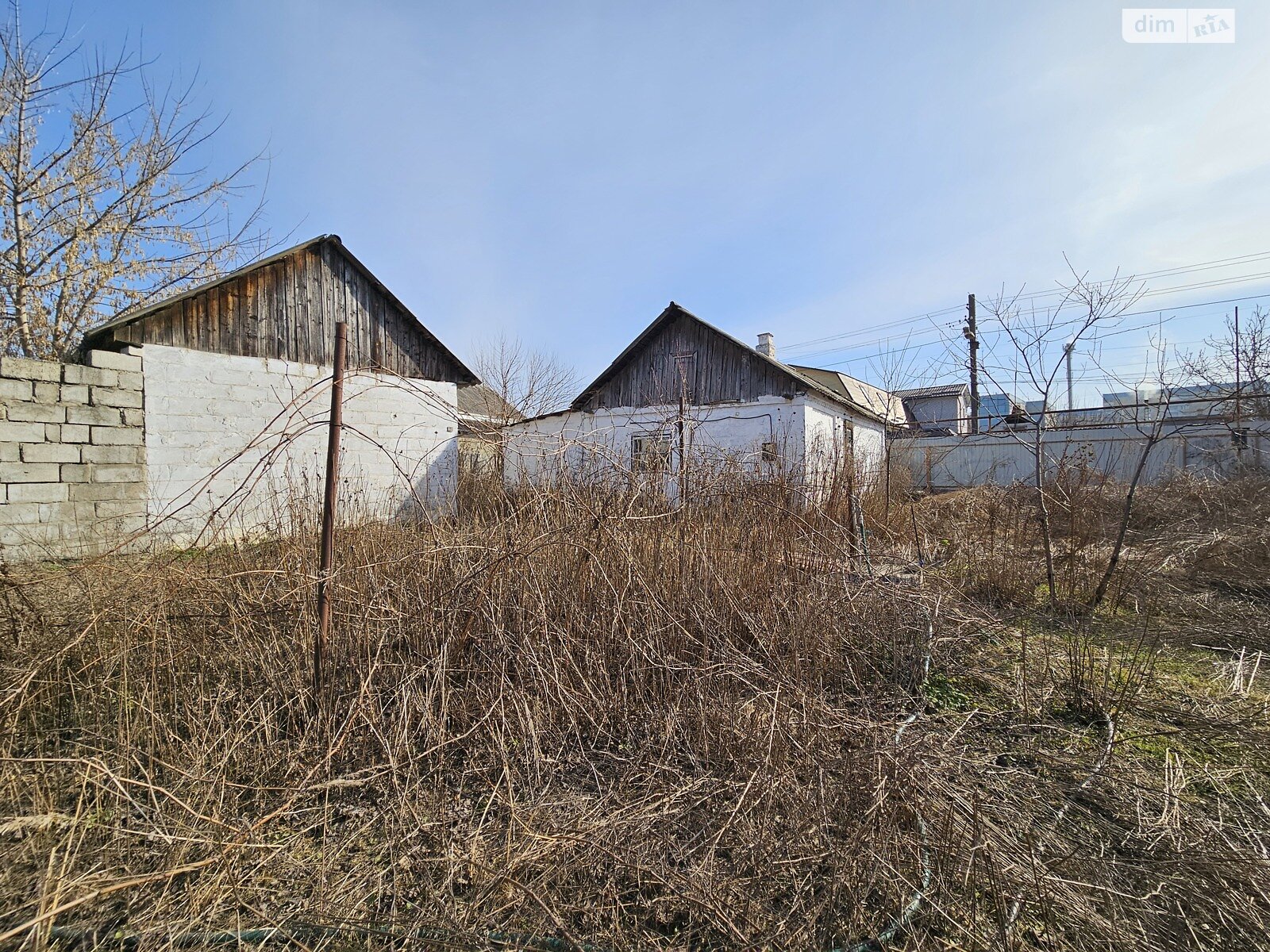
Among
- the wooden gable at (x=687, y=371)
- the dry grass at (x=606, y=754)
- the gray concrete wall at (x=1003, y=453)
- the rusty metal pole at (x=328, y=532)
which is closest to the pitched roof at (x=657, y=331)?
the wooden gable at (x=687, y=371)

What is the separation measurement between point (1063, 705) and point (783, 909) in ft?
8.63

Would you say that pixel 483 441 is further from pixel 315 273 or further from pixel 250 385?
pixel 315 273

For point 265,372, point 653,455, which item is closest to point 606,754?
point 653,455

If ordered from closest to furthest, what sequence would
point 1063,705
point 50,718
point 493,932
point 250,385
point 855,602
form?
point 493,932 → point 50,718 → point 1063,705 → point 855,602 → point 250,385

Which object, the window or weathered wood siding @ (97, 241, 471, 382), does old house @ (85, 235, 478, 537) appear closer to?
weathered wood siding @ (97, 241, 471, 382)

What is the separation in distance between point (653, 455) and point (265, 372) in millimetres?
7817

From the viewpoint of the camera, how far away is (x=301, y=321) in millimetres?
8953

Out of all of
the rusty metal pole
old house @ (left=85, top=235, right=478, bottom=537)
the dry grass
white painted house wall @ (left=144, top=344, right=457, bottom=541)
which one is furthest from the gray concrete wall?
the rusty metal pole

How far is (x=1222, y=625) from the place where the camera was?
14.1 feet

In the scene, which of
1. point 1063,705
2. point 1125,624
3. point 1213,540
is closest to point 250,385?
point 1063,705

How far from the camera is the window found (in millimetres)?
3739

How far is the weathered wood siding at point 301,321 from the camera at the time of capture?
7.68m

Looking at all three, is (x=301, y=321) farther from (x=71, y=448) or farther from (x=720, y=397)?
(x=720, y=397)

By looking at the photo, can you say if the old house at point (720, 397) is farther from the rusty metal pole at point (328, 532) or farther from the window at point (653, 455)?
the rusty metal pole at point (328, 532)
